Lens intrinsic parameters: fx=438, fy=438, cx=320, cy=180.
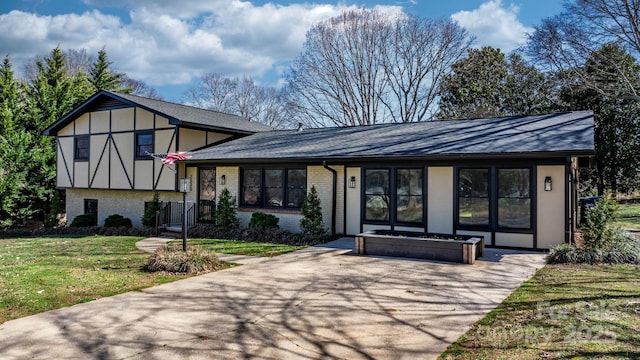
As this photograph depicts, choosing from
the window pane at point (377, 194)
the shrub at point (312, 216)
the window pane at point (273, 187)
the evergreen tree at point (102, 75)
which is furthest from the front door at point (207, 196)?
the evergreen tree at point (102, 75)

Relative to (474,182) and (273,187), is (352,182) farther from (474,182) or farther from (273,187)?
(474,182)

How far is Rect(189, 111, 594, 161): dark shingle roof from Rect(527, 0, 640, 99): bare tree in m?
7.35

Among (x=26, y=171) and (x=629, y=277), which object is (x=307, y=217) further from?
(x=26, y=171)

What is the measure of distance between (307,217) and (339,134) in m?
4.12

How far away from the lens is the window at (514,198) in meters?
10.3

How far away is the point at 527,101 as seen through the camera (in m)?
25.3

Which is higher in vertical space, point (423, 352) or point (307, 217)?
point (307, 217)

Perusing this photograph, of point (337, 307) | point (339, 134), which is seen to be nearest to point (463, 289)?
point (337, 307)

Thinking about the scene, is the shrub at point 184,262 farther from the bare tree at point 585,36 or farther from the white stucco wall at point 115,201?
the bare tree at point 585,36

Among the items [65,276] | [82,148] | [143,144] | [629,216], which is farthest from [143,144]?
[629,216]

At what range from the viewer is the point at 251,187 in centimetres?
1484

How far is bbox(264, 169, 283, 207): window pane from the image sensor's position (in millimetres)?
14281

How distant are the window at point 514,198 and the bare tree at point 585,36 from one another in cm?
1083

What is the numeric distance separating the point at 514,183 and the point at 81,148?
679 inches
